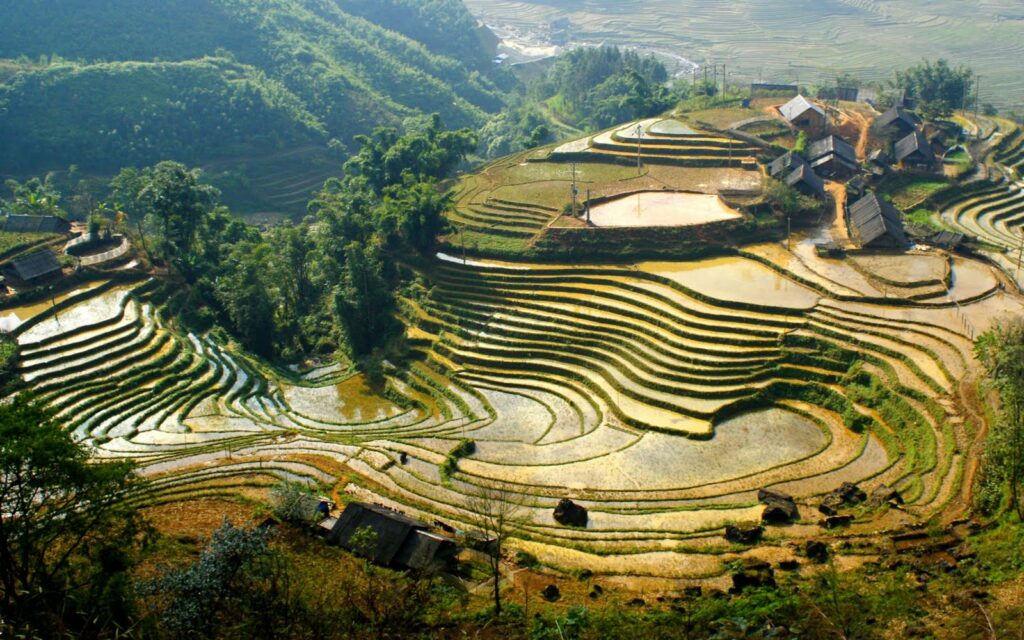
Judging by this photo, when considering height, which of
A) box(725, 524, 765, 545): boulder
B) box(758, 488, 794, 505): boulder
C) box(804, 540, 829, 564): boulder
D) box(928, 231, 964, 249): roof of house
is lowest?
box(758, 488, 794, 505): boulder

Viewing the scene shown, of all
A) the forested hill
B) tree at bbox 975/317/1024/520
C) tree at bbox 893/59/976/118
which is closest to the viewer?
tree at bbox 975/317/1024/520

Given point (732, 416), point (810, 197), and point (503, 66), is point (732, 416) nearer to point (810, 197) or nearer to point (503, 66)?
point (810, 197)

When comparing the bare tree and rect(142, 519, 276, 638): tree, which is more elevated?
rect(142, 519, 276, 638): tree

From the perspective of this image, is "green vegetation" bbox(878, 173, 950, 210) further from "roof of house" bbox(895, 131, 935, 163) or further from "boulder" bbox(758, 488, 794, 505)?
"boulder" bbox(758, 488, 794, 505)

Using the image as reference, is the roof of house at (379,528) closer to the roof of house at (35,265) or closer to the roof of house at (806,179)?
the roof of house at (35,265)

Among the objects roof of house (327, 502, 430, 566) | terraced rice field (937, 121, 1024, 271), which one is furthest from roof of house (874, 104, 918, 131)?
roof of house (327, 502, 430, 566)

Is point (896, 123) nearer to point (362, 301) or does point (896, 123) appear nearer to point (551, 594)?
point (362, 301)

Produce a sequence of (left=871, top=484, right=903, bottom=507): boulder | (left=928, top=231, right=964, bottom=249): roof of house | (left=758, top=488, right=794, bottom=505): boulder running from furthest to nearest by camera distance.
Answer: (left=928, top=231, right=964, bottom=249): roof of house < (left=758, top=488, right=794, bottom=505): boulder < (left=871, top=484, right=903, bottom=507): boulder
